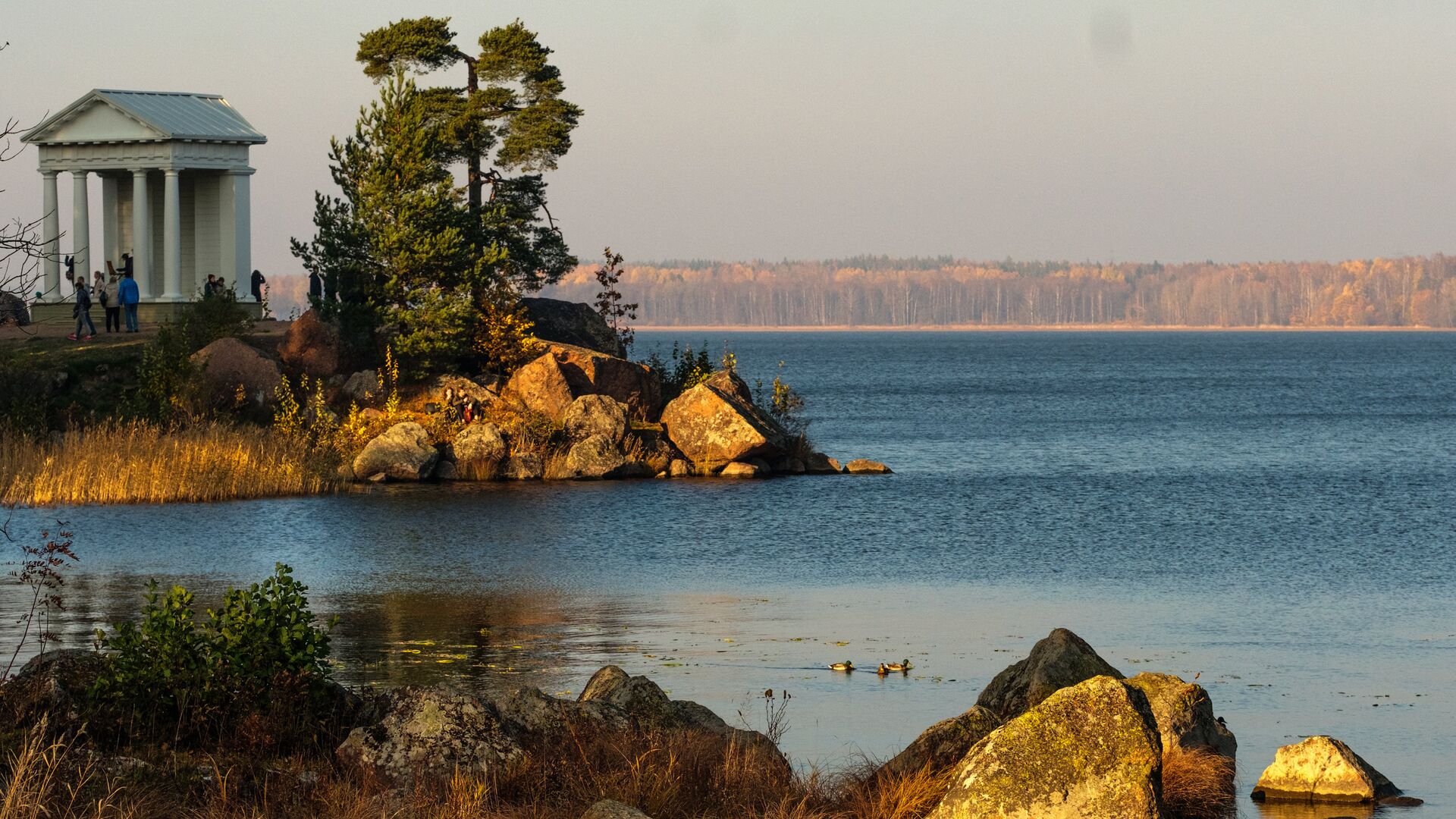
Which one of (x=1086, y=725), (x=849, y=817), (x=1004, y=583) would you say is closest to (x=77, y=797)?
(x=849, y=817)

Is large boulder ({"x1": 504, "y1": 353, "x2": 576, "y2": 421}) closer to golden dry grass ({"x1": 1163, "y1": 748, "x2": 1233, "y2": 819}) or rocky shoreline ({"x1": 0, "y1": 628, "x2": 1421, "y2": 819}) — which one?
rocky shoreline ({"x1": 0, "y1": 628, "x2": 1421, "y2": 819})

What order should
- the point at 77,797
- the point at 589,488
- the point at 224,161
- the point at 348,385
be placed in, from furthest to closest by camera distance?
the point at 224,161
the point at 348,385
the point at 589,488
the point at 77,797

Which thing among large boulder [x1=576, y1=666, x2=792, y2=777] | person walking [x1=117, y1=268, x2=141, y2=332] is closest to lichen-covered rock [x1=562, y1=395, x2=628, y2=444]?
person walking [x1=117, y1=268, x2=141, y2=332]

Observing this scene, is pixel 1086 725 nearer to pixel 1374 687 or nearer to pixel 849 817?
pixel 849 817

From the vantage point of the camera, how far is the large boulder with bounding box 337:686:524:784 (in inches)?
481

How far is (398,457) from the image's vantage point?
4241 cm

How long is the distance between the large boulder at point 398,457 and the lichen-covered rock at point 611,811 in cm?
3205

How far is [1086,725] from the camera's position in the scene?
1211cm

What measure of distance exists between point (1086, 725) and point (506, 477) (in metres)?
32.8

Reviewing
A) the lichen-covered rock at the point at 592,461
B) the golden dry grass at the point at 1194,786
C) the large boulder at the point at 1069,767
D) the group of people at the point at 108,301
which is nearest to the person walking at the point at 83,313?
the group of people at the point at 108,301

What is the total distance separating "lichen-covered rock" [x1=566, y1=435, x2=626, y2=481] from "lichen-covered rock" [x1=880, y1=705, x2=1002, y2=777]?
101 feet

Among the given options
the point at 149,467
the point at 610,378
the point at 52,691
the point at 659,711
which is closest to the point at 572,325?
the point at 610,378

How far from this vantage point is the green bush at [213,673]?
12.8 metres

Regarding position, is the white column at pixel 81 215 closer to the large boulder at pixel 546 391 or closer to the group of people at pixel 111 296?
the group of people at pixel 111 296
